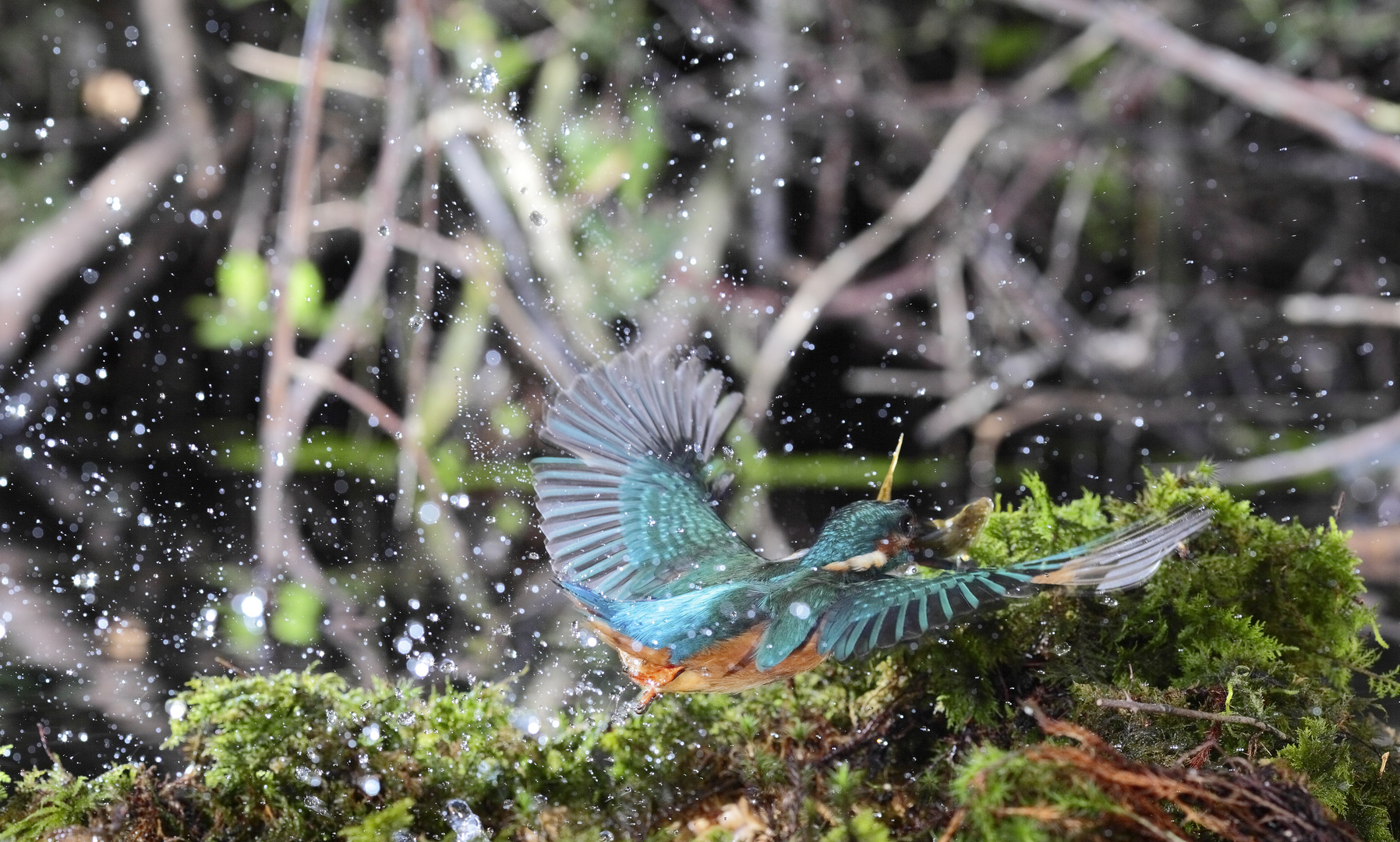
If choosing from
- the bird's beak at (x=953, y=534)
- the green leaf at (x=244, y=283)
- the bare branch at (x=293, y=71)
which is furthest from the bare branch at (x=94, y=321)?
the bird's beak at (x=953, y=534)

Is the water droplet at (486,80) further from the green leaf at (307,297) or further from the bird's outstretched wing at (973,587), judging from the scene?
the bird's outstretched wing at (973,587)

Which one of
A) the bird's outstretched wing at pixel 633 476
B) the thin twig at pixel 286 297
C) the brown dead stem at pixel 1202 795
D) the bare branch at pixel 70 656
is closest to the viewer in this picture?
the brown dead stem at pixel 1202 795

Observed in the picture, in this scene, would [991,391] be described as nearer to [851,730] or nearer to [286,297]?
[286,297]

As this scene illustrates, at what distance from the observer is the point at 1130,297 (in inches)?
104

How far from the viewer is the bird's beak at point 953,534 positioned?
2.83ft

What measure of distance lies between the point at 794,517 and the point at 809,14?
123cm

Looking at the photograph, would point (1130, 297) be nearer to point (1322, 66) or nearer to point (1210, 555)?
point (1322, 66)

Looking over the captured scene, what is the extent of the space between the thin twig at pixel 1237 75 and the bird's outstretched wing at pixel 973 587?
1976 millimetres

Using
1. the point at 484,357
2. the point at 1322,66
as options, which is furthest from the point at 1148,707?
the point at 1322,66

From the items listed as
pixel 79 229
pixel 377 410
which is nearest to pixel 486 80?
pixel 377 410

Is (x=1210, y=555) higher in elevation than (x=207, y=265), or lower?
lower

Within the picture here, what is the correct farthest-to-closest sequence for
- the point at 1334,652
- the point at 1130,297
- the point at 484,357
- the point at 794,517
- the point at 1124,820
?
the point at 1130,297
the point at 484,357
the point at 794,517
the point at 1334,652
the point at 1124,820

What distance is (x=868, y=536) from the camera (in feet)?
2.81

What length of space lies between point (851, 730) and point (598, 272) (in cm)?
139
